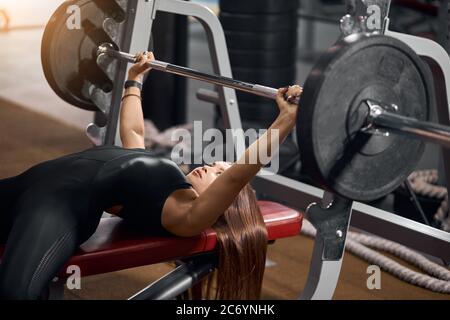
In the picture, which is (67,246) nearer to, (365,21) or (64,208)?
(64,208)

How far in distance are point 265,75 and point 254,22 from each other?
0.21 metres

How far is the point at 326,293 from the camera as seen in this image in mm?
1998

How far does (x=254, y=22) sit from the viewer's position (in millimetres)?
3252

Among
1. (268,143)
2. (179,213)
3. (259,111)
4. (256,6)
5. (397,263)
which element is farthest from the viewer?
(259,111)

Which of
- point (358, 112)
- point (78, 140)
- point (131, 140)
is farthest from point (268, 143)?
point (78, 140)

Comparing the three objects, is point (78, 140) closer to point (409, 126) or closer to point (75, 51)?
point (75, 51)

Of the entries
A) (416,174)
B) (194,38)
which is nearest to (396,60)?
(416,174)

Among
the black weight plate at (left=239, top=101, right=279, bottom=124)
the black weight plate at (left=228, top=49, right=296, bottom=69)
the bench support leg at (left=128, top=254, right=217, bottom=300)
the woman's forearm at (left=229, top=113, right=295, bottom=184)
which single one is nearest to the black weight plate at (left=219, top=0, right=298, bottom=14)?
the black weight plate at (left=228, top=49, right=296, bottom=69)

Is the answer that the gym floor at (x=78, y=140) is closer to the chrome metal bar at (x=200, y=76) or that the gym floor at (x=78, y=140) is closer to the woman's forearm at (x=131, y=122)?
the woman's forearm at (x=131, y=122)

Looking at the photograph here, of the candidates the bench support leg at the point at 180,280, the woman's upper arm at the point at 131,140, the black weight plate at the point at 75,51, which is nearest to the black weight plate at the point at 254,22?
the black weight plate at the point at 75,51

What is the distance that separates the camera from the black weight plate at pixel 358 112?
4.89ft

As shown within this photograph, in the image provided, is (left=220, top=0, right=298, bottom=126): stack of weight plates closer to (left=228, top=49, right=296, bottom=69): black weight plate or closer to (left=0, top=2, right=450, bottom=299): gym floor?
(left=228, top=49, right=296, bottom=69): black weight plate

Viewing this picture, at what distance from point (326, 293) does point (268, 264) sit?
78 centimetres

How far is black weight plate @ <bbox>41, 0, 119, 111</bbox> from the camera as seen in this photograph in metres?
2.42
